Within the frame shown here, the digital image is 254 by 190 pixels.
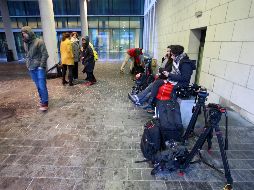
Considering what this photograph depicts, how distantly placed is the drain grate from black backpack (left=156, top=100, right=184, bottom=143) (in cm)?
357

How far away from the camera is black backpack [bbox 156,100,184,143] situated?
2758 millimetres

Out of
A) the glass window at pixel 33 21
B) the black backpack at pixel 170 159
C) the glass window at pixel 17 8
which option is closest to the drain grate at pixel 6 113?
the black backpack at pixel 170 159

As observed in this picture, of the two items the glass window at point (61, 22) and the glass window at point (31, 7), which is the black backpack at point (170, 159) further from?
the glass window at point (31, 7)

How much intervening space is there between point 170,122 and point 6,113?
12.9ft

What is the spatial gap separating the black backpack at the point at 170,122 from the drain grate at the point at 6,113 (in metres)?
3.57

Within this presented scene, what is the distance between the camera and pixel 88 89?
6426mm

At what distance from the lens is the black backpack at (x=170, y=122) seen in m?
2.76

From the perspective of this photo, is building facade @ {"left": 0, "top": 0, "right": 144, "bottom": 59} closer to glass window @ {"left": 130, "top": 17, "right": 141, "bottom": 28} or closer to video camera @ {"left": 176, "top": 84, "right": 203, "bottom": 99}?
glass window @ {"left": 130, "top": 17, "right": 141, "bottom": 28}

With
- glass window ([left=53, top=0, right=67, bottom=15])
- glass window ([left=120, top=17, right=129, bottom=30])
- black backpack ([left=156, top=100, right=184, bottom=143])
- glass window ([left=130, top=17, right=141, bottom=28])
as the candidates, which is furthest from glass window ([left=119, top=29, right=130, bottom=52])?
black backpack ([left=156, top=100, right=184, bottom=143])

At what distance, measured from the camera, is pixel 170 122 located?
2818 mm

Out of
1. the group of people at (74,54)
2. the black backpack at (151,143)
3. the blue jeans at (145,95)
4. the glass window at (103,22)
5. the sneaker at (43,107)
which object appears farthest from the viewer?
the glass window at (103,22)

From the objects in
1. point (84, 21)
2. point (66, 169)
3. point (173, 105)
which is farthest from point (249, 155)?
point (84, 21)

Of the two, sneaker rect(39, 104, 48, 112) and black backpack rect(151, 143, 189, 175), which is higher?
black backpack rect(151, 143, 189, 175)

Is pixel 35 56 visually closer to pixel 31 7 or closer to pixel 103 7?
pixel 103 7
